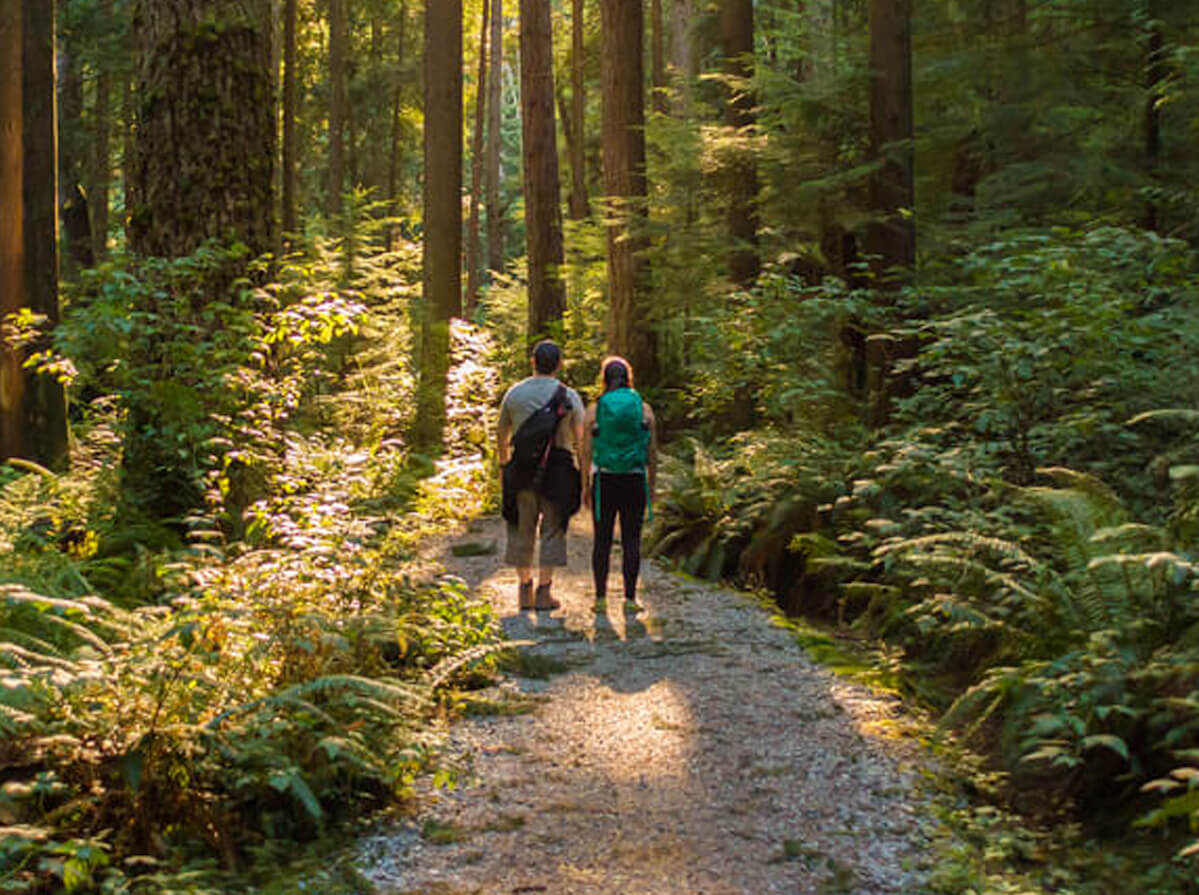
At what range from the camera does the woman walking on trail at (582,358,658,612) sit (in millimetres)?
8695

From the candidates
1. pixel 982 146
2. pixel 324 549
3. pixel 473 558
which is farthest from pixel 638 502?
pixel 982 146

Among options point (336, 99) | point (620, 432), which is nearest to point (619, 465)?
point (620, 432)

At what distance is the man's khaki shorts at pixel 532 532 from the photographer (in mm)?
8688

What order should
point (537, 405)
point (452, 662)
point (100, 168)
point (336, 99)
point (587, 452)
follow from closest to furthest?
1. point (452, 662)
2. point (537, 405)
3. point (587, 452)
4. point (336, 99)
5. point (100, 168)

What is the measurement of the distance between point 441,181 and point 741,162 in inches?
213

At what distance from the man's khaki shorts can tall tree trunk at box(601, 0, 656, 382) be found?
359 inches

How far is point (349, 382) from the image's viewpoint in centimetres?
1650

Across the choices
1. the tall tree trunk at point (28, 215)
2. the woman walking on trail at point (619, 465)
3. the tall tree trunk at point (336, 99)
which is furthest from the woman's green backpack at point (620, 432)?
the tall tree trunk at point (336, 99)

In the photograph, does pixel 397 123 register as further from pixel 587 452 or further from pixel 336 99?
pixel 587 452

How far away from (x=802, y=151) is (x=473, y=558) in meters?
7.30

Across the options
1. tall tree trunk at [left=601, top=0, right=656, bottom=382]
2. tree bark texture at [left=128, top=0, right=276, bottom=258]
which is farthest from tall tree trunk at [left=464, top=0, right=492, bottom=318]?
tree bark texture at [left=128, top=0, right=276, bottom=258]

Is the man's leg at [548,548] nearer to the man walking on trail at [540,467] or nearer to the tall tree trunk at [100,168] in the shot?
the man walking on trail at [540,467]

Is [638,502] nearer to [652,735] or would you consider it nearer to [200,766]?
[652,735]

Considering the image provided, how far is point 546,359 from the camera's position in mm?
8664
